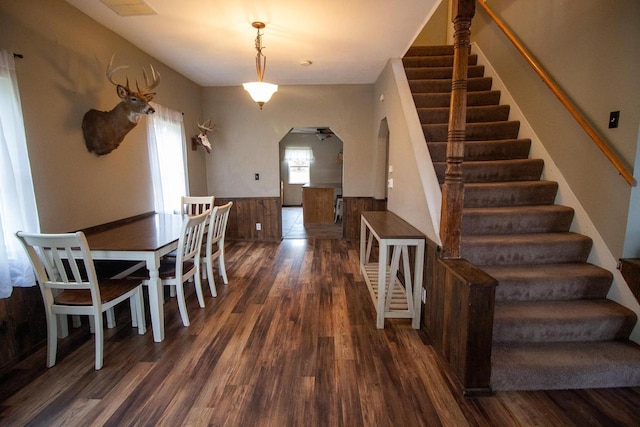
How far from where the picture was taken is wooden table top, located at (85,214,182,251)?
2.29m

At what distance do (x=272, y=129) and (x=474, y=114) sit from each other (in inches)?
130

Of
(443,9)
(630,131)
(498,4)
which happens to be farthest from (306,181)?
(630,131)

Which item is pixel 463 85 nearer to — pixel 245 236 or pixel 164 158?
pixel 164 158

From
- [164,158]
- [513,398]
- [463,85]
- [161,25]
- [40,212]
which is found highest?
[161,25]

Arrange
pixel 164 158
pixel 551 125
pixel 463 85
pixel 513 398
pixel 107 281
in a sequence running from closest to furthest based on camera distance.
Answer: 1. pixel 513 398
2. pixel 463 85
3. pixel 107 281
4. pixel 551 125
5. pixel 164 158

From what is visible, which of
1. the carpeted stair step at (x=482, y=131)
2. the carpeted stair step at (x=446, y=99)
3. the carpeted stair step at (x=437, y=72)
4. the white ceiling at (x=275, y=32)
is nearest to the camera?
Result: the white ceiling at (x=275, y=32)

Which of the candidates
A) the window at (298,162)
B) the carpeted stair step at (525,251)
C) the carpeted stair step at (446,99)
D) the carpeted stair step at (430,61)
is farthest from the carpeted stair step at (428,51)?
the window at (298,162)

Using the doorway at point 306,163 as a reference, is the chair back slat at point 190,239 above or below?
below

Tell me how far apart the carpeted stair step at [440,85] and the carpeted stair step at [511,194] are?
166 cm

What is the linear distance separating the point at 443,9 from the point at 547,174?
4.49m

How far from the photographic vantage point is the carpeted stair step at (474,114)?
3.42 meters

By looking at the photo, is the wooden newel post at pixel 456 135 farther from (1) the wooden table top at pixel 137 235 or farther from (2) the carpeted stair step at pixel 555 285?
(1) the wooden table top at pixel 137 235

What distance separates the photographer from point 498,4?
3.71m

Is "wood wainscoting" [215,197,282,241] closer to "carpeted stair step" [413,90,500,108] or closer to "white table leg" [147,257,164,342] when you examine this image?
"carpeted stair step" [413,90,500,108]
